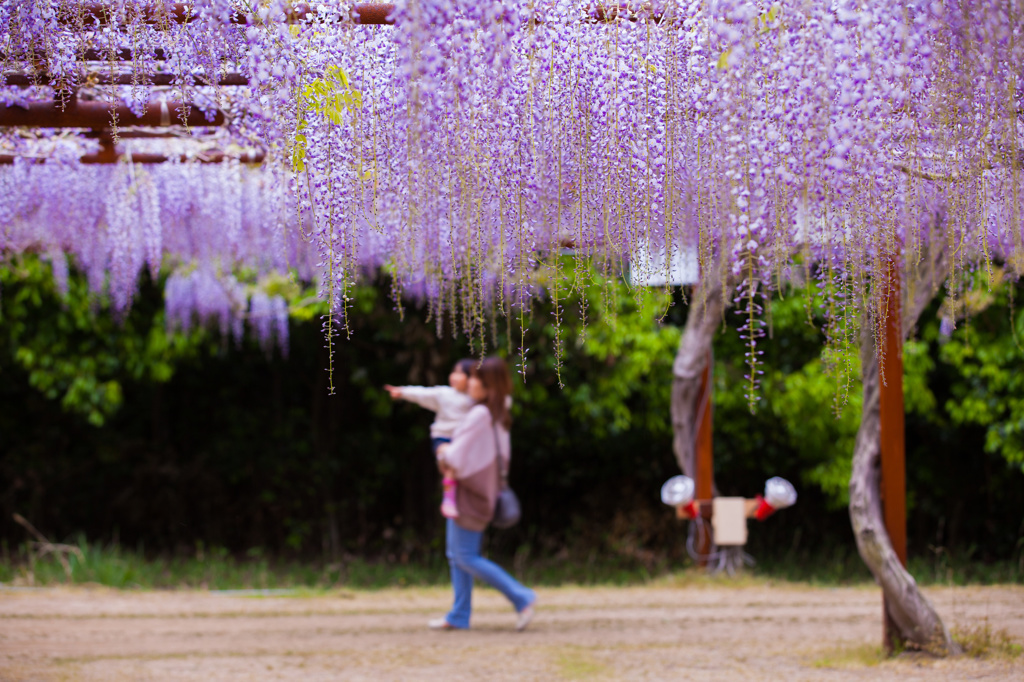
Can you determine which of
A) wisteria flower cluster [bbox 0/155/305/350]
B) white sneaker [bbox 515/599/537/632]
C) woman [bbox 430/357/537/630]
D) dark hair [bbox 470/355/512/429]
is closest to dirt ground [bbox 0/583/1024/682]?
white sneaker [bbox 515/599/537/632]

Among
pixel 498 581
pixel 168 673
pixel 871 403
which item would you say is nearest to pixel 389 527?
pixel 498 581

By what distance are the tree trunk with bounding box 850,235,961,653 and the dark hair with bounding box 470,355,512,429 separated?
1.36 meters

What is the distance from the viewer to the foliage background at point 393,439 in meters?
6.23

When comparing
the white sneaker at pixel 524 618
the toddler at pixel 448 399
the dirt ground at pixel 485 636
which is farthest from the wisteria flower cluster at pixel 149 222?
the white sneaker at pixel 524 618

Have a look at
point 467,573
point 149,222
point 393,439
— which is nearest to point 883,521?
point 467,573

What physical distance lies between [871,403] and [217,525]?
529cm

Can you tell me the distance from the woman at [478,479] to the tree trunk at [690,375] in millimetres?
1804

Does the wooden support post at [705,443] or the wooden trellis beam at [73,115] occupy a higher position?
the wooden trellis beam at [73,115]

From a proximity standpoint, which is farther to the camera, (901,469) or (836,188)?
(901,469)

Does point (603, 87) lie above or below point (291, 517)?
above

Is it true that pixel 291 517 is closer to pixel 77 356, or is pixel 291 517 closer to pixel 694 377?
pixel 77 356

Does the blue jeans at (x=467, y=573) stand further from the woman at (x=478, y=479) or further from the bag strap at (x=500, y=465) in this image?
the bag strap at (x=500, y=465)

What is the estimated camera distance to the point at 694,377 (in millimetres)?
5613

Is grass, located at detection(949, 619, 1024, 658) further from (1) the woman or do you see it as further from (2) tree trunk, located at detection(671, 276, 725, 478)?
(2) tree trunk, located at detection(671, 276, 725, 478)
